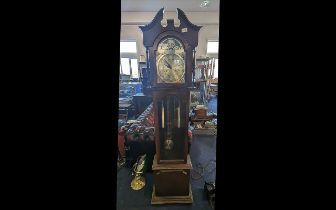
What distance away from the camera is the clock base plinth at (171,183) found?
188 cm

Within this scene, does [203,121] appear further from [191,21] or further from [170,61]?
[170,61]

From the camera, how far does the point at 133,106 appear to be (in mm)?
4207

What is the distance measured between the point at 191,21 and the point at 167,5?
2.22 feet

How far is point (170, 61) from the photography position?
66.8 inches

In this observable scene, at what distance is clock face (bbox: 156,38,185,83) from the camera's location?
1.68m

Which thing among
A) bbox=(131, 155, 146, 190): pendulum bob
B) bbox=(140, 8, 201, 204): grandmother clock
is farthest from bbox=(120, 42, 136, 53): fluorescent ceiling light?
bbox=(140, 8, 201, 204): grandmother clock

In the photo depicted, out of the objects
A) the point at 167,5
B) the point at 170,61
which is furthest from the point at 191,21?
the point at 170,61

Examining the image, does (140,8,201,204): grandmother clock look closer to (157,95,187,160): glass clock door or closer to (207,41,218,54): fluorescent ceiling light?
(157,95,187,160): glass clock door

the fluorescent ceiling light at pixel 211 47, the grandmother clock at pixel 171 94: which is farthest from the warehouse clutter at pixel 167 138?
the fluorescent ceiling light at pixel 211 47
